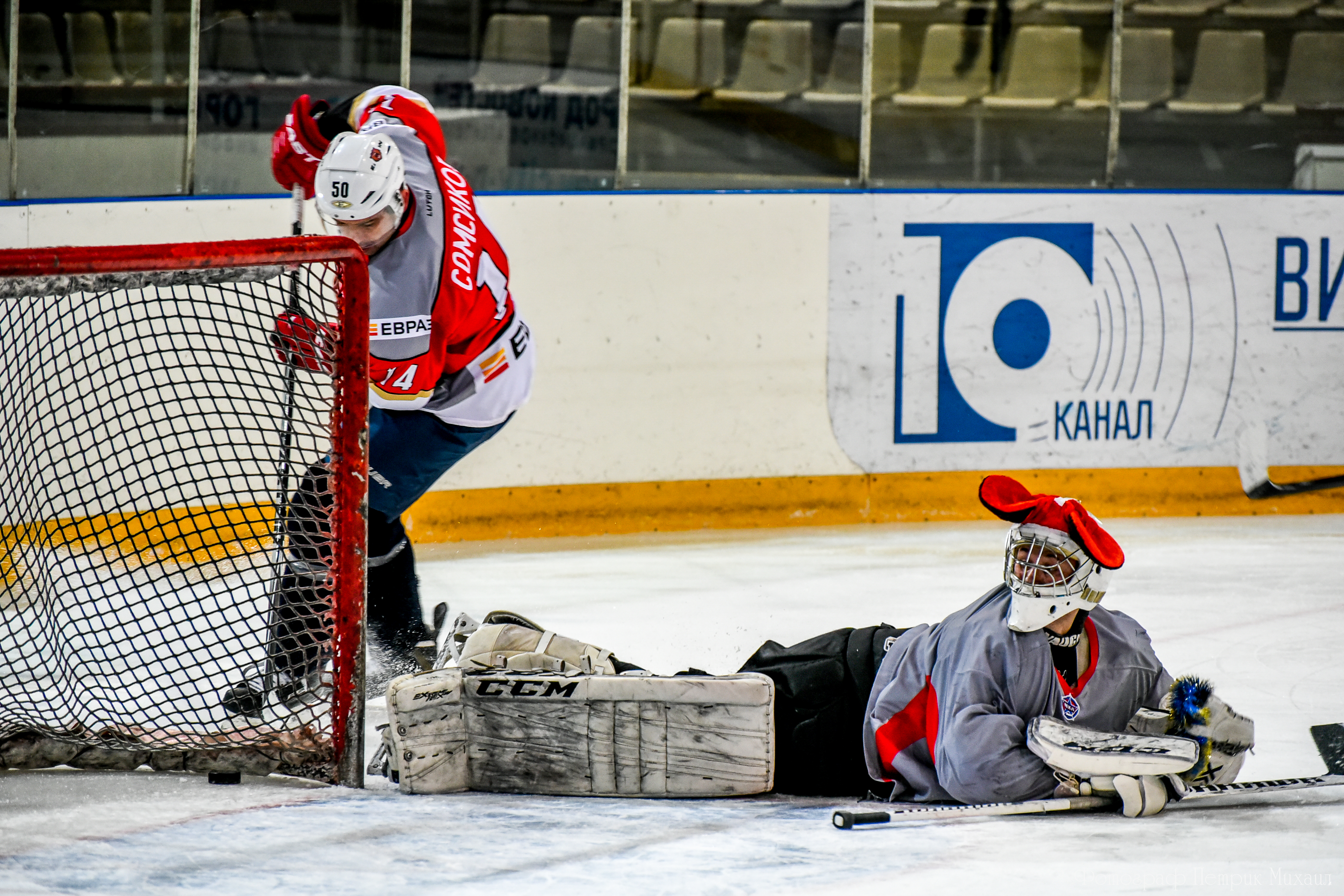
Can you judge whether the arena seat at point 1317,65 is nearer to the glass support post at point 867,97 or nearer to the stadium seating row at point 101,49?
the glass support post at point 867,97

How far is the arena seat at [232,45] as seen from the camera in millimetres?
5098

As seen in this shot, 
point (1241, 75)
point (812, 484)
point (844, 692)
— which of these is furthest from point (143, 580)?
point (1241, 75)

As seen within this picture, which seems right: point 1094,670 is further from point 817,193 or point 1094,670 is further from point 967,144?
point 967,144

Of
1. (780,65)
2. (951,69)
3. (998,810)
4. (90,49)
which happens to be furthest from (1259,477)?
(90,49)

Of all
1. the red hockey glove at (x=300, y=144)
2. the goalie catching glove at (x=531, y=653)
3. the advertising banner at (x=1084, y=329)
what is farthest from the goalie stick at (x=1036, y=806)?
the advertising banner at (x=1084, y=329)

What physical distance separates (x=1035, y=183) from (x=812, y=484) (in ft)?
4.71

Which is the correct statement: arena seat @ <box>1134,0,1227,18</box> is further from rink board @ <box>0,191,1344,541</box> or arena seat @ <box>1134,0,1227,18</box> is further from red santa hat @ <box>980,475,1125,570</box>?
red santa hat @ <box>980,475,1125,570</box>

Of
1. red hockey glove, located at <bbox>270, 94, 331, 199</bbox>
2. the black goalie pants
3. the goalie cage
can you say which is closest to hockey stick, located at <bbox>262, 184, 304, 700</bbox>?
the goalie cage

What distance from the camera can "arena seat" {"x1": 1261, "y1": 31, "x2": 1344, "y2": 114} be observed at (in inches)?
235

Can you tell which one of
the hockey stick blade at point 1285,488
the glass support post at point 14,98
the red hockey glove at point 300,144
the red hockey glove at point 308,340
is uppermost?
the glass support post at point 14,98

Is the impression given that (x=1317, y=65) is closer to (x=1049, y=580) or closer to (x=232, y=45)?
(x=232, y=45)

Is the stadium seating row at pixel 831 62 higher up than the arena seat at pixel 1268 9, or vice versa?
the arena seat at pixel 1268 9

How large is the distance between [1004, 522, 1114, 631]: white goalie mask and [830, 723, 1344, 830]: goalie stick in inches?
10.2

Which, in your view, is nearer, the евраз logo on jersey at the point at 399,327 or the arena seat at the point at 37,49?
the евраз logo on jersey at the point at 399,327
